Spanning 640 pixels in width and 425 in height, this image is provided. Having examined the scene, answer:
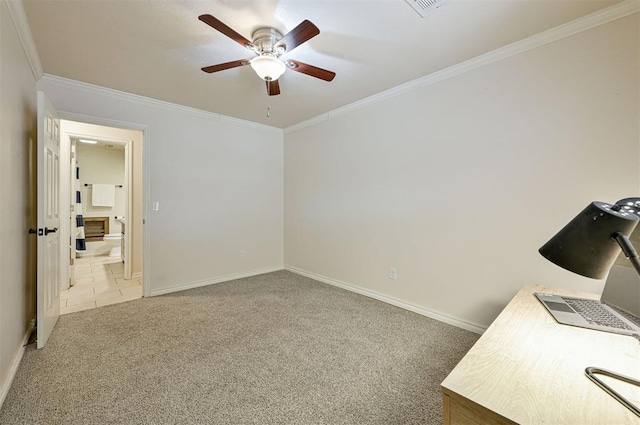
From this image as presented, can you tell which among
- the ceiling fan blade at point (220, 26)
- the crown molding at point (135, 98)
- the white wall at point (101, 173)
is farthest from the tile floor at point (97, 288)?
the ceiling fan blade at point (220, 26)

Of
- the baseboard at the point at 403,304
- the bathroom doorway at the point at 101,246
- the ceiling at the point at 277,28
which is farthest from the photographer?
the bathroom doorway at the point at 101,246

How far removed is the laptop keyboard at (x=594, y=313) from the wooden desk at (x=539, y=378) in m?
0.11

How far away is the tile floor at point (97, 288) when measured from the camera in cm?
315

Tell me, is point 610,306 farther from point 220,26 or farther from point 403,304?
point 220,26

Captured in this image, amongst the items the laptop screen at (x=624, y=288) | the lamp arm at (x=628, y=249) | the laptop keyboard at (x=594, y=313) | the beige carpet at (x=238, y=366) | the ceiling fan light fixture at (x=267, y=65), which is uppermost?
the ceiling fan light fixture at (x=267, y=65)

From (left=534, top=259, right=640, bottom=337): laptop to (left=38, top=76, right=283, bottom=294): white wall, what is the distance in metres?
3.60

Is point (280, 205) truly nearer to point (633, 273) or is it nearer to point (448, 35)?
point (448, 35)

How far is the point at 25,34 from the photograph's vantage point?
197 cm

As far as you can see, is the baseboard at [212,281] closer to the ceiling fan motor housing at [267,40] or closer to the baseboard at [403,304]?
the baseboard at [403,304]

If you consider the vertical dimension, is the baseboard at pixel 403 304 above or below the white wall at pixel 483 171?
below

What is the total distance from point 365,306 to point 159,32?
3063 mm

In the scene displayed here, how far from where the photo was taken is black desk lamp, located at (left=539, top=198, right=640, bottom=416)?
2.38ft

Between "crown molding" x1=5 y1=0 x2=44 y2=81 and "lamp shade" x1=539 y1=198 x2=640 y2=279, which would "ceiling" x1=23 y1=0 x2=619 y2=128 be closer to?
"crown molding" x1=5 y1=0 x2=44 y2=81

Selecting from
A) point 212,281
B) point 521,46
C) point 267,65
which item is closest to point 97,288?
point 212,281
